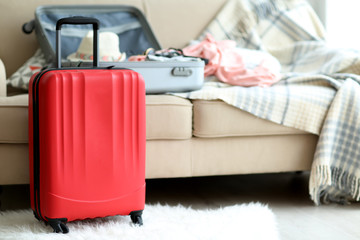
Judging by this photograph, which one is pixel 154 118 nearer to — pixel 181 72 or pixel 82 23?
pixel 181 72

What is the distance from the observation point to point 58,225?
1315mm

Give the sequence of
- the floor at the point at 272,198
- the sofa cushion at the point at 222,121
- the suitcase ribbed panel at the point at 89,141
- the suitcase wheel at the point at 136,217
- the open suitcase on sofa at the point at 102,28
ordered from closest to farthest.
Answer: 1. the suitcase ribbed panel at the point at 89,141
2. the suitcase wheel at the point at 136,217
3. the floor at the point at 272,198
4. the sofa cushion at the point at 222,121
5. the open suitcase on sofa at the point at 102,28

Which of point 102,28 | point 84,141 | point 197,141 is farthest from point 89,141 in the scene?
point 102,28

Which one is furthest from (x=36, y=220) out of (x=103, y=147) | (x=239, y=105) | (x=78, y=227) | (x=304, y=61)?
(x=304, y=61)

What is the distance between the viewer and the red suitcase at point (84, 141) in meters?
1.27

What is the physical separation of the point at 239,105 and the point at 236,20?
30.9 inches

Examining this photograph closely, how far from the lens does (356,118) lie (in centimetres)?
170

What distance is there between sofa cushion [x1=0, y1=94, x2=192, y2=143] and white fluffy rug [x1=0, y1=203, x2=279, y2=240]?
23 cm

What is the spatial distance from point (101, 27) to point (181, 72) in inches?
24.5

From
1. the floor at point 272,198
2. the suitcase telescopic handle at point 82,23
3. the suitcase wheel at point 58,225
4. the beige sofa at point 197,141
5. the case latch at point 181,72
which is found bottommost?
the floor at point 272,198

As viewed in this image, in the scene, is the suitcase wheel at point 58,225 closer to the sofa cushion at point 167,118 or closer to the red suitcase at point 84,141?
the red suitcase at point 84,141

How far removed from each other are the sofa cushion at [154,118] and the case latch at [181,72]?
0.09 metres

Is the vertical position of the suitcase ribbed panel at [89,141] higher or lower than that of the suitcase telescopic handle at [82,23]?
lower

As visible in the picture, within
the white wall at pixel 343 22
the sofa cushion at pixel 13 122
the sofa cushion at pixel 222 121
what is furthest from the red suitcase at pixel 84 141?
the white wall at pixel 343 22
